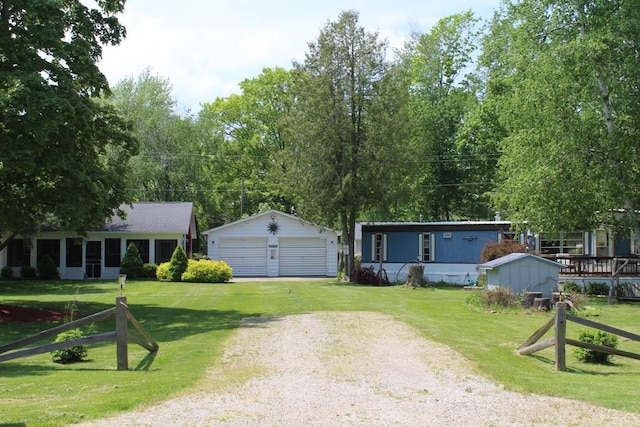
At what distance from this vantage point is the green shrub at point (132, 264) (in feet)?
113

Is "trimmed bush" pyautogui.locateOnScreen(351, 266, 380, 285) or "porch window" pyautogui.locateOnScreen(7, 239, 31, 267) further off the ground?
"porch window" pyautogui.locateOnScreen(7, 239, 31, 267)

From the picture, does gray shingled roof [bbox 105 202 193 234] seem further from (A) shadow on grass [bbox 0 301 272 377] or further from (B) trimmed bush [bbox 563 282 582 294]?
(B) trimmed bush [bbox 563 282 582 294]

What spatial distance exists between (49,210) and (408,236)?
1882 cm

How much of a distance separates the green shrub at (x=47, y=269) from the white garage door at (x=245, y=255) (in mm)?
9251

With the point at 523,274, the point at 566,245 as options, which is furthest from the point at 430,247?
the point at 523,274

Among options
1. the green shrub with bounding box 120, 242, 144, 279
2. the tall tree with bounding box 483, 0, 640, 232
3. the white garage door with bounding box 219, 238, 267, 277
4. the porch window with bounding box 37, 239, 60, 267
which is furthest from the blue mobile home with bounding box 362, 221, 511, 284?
the porch window with bounding box 37, 239, 60, 267

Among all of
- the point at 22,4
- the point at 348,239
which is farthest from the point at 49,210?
the point at 348,239

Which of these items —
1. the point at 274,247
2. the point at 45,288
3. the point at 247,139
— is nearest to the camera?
the point at 45,288

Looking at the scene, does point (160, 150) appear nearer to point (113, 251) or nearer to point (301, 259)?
point (113, 251)

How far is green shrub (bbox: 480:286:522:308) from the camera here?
60.2 ft

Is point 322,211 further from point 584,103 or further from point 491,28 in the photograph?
point 491,28

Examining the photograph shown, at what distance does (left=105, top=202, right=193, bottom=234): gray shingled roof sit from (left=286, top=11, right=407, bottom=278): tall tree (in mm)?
8181

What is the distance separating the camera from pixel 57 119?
1506 cm

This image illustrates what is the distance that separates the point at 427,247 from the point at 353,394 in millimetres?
24588
